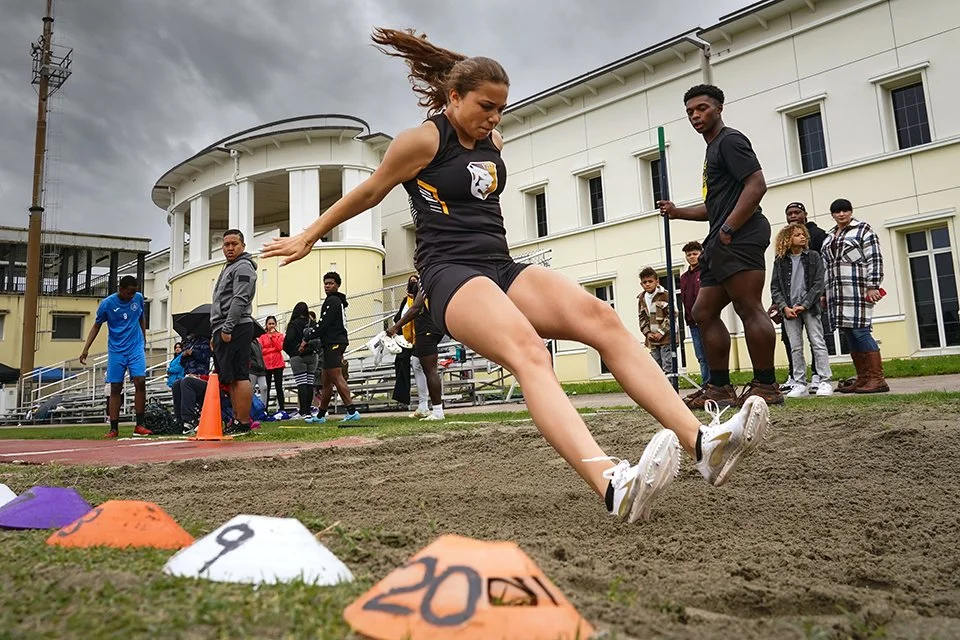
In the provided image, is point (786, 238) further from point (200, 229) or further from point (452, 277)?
point (200, 229)

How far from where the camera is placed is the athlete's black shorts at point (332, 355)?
9469 mm

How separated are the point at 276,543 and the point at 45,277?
4592 cm

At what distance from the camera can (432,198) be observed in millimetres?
2922

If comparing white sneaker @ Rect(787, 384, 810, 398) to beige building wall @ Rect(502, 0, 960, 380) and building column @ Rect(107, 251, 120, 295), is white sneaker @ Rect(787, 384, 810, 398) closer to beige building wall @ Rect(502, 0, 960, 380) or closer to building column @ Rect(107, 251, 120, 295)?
beige building wall @ Rect(502, 0, 960, 380)

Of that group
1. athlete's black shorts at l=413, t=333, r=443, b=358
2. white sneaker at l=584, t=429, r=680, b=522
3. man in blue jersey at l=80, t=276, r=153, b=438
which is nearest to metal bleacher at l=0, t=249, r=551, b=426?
athlete's black shorts at l=413, t=333, r=443, b=358

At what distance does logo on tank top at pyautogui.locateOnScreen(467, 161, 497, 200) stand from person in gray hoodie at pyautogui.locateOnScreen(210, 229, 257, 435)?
16.3 feet

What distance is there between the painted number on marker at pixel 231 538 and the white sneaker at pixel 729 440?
1541mm

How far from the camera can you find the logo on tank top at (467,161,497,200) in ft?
9.58

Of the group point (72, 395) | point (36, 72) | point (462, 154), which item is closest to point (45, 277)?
point (36, 72)

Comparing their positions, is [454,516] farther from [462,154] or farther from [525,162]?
[525,162]

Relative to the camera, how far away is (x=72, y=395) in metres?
23.2

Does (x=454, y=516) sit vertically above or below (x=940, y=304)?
below

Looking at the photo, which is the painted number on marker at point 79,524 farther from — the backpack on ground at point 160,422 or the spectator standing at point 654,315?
the spectator standing at point 654,315

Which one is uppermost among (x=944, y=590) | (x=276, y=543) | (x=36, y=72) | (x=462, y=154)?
(x=36, y=72)
